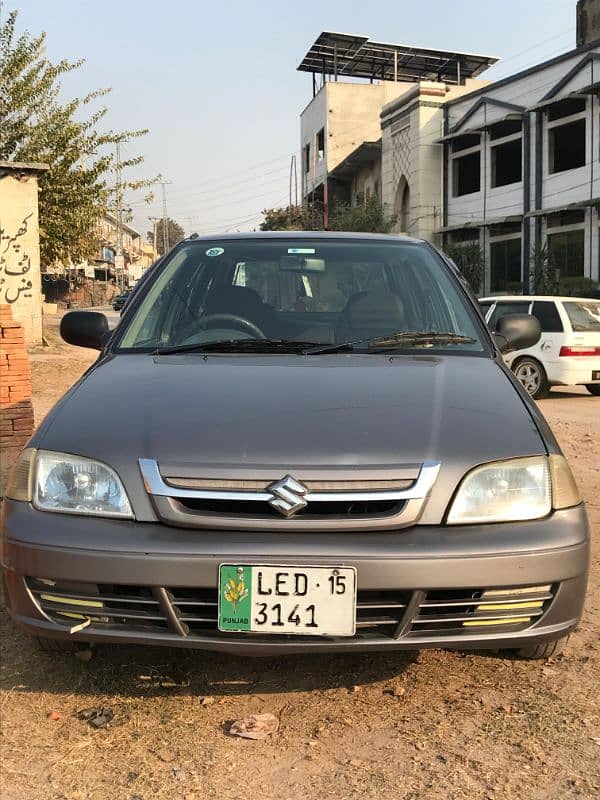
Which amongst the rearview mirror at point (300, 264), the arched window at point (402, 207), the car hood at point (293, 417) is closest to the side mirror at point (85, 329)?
the car hood at point (293, 417)

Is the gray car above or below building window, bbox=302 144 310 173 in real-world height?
below

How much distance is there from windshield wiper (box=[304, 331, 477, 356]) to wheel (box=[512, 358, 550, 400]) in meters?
8.56

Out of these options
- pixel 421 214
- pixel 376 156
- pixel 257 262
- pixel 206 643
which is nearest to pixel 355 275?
pixel 257 262

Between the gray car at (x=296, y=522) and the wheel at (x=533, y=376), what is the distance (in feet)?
30.0

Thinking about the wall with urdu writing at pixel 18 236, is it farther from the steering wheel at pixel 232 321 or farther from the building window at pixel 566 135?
the building window at pixel 566 135

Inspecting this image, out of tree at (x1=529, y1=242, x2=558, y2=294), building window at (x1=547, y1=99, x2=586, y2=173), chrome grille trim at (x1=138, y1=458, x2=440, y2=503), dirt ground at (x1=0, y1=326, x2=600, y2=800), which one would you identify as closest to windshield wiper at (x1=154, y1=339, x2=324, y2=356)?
chrome grille trim at (x1=138, y1=458, x2=440, y2=503)

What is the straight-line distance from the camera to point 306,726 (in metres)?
2.34

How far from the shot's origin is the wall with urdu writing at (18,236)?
13734 millimetres

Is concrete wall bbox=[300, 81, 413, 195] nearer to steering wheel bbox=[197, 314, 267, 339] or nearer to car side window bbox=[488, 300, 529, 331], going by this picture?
car side window bbox=[488, 300, 529, 331]

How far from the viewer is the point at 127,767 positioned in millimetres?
2113

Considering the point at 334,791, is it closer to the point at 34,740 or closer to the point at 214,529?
the point at 214,529

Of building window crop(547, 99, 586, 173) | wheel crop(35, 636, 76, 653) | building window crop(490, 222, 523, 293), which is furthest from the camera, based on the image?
building window crop(490, 222, 523, 293)

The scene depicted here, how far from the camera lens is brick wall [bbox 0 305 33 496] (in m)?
5.99

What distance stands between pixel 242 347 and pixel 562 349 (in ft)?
29.3
